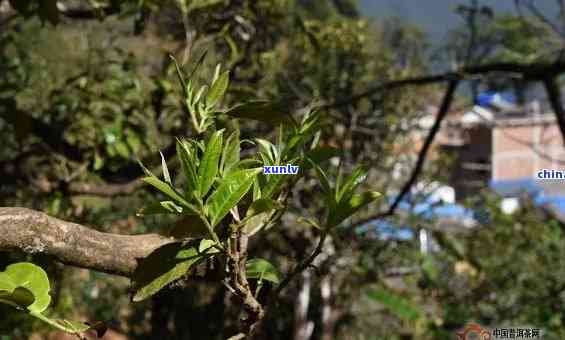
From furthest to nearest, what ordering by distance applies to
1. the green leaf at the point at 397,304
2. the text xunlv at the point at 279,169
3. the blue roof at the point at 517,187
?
the blue roof at the point at 517,187 < the green leaf at the point at 397,304 < the text xunlv at the point at 279,169

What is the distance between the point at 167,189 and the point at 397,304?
15.8ft

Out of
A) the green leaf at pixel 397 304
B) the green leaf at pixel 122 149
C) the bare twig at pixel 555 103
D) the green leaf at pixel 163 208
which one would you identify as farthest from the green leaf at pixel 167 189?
the green leaf at pixel 397 304

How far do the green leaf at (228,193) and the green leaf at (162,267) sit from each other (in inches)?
2.3

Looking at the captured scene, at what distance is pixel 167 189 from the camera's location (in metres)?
0.50

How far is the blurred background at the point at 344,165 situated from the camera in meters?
2.18

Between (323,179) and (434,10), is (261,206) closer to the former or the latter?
(323,179)

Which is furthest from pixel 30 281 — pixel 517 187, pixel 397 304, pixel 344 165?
pixel 517 187

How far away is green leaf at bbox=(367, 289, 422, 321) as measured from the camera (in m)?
5.11

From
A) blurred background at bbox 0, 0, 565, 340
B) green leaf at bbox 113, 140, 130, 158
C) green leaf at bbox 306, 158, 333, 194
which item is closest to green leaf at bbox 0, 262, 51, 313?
green leaf at bbox 306, 158, 333, 194

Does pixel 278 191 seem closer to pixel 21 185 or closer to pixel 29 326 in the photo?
pixel 21 185

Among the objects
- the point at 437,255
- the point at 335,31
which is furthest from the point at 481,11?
the point at 437,255

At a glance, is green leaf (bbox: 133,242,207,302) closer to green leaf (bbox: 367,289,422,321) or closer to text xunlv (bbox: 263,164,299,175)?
text xunlv (bbox: 263,164,299,175)

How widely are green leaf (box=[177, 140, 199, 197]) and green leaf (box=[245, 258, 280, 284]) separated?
0.14 meters

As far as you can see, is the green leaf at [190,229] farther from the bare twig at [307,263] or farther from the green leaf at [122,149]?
the green leaf at [122,149]
